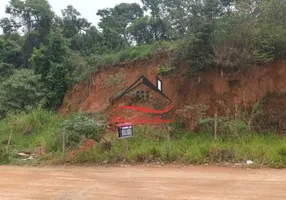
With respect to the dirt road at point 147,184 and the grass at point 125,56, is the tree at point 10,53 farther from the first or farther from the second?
the dirt road at point 147,184

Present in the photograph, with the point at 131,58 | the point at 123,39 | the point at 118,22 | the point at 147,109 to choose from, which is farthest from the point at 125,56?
the point at 118,22

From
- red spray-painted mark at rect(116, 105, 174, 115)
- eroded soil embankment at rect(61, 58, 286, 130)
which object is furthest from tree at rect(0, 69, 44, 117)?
red spray-painted mark at rect(116, 105, 174, 115)

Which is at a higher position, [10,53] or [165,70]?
[10,53]

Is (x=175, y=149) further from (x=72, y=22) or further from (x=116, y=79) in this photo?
(x=72, y=22)

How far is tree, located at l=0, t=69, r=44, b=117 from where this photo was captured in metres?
19.2

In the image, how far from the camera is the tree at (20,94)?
19191 mm

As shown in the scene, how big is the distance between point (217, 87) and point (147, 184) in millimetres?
7608

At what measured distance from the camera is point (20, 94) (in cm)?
1950

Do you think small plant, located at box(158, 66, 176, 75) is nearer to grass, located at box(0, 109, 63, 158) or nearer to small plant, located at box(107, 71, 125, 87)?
small plant, located at box(107, 71, 125, 87)

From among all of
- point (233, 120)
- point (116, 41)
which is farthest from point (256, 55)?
point (116, 41)

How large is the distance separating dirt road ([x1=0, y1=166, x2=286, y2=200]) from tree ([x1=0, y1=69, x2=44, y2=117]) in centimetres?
1011

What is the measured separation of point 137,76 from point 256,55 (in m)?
6.30

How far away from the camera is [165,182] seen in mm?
7664

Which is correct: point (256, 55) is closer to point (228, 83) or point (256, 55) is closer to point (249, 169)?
point (228, 83)
